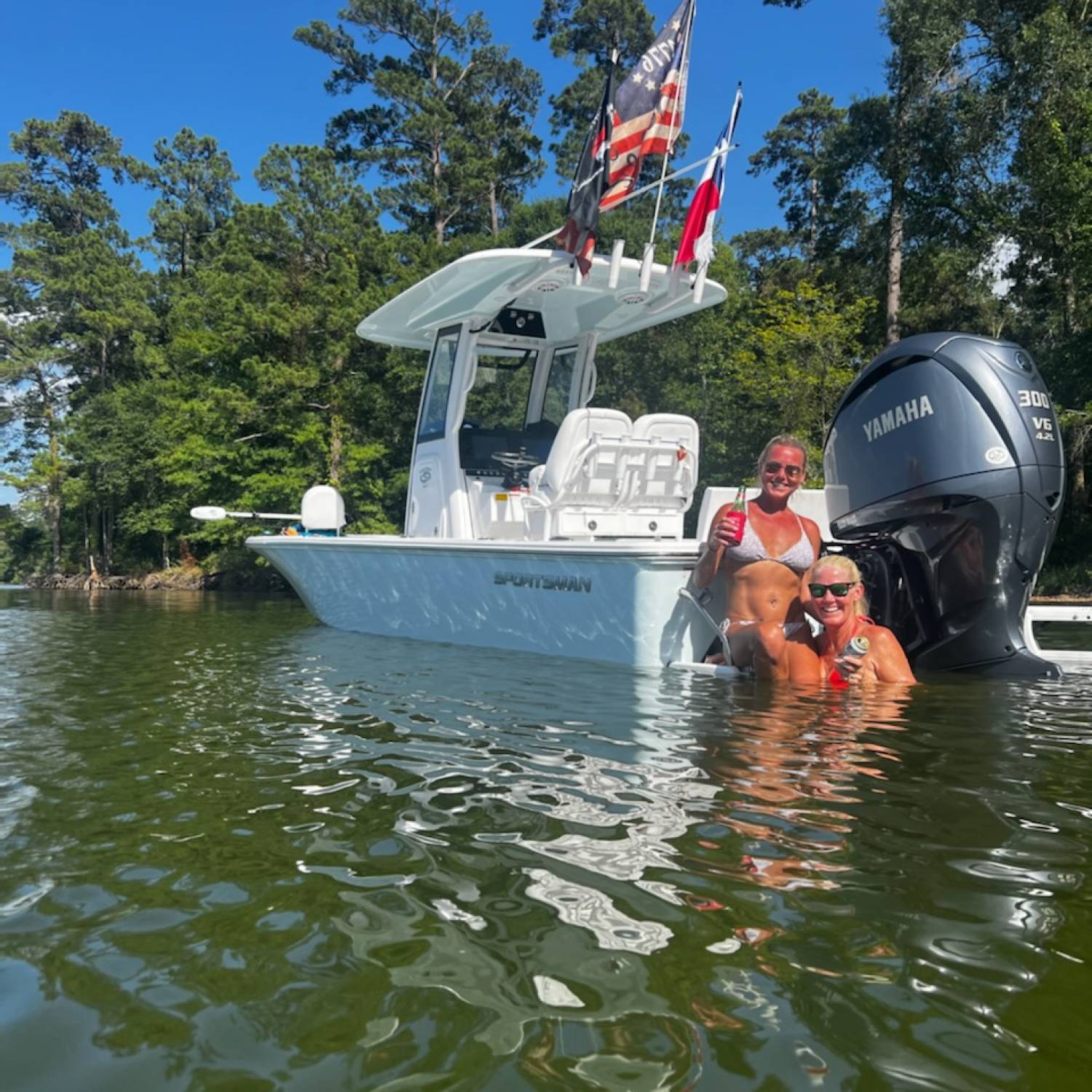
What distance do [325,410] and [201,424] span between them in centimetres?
347

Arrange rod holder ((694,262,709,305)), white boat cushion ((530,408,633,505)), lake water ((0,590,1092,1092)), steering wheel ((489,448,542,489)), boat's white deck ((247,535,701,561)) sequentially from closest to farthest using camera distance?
lake water ((0,590,1092,1092))
boat's white deck ((247,535,701,561))
white boat cushion ((530,408,633,505))
rod holder ((694,262,709,305))
steering wheel ((489,448,542,489))

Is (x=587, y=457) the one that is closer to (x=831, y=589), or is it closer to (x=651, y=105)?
(x=831, y=589)

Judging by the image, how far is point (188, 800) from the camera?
116 inches

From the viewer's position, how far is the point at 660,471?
7367 mm

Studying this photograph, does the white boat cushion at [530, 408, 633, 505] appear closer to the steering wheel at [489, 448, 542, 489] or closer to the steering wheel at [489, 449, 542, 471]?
the steering wheel at [489, 448, 542, 489]

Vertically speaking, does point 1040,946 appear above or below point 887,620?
below

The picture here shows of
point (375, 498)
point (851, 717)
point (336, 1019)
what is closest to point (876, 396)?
point (851, 717)

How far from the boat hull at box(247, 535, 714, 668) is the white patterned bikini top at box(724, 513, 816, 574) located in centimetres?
35

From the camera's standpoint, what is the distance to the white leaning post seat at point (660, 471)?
23.6 ft

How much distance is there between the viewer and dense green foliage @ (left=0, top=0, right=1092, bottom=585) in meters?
19.1

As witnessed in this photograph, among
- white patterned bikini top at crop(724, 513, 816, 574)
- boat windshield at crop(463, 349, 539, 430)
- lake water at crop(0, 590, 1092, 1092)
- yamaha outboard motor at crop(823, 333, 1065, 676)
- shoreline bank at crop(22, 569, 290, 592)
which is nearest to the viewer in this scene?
lake water at crop(0, 590, 1092, 1092)

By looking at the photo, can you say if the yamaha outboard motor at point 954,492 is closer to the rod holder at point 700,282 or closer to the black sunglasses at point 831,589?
the black sunglasses at point 831,589

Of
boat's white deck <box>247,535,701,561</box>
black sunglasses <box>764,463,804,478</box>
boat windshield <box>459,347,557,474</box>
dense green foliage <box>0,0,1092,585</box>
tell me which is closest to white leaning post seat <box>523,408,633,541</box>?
boat's white deck <box>247,535,701,561</box>

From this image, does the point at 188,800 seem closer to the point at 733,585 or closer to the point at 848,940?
the point at 848,940
